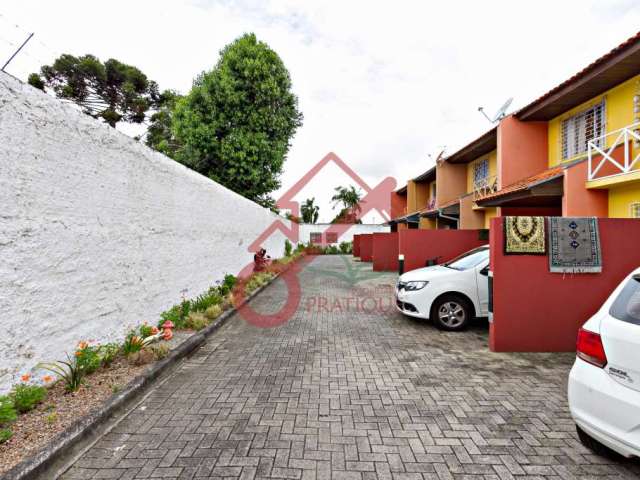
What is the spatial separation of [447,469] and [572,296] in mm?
3495

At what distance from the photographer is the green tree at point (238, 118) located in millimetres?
13883

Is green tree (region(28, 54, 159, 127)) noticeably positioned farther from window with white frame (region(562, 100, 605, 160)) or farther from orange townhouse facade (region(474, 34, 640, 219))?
window with white frame (region(562, 100, 605, 160))

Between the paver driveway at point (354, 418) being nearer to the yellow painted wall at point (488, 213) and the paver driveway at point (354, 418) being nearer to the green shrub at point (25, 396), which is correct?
the green shrub at point (25, 396)

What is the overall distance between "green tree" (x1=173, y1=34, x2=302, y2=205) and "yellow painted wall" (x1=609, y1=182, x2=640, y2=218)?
11.6 m

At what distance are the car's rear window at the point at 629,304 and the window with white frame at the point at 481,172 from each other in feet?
38.9

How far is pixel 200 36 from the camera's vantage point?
8.86 m

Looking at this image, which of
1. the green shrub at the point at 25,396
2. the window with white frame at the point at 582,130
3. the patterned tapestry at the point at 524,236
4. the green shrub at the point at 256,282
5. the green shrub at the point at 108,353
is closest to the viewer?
the green shrub at the point at 25,396

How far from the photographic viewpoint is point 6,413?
2.50 meters

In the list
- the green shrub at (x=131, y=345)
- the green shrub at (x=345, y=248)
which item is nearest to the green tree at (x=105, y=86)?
the green shrub at (x=131, y=345)

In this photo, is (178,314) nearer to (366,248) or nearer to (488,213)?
(488,213)

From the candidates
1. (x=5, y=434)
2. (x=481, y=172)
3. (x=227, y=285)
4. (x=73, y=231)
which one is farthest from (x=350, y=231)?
(x=5, y=434)

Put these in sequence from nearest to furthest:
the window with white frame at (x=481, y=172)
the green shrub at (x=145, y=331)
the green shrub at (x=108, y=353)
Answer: the green shrub at (x=108, y=353) < the green shrub at (x=145, y=331) < the window with white frame at (x=481, y=172)

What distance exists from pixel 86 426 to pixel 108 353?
1349 millimetres

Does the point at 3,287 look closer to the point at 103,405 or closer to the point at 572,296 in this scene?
the point at 103,405
